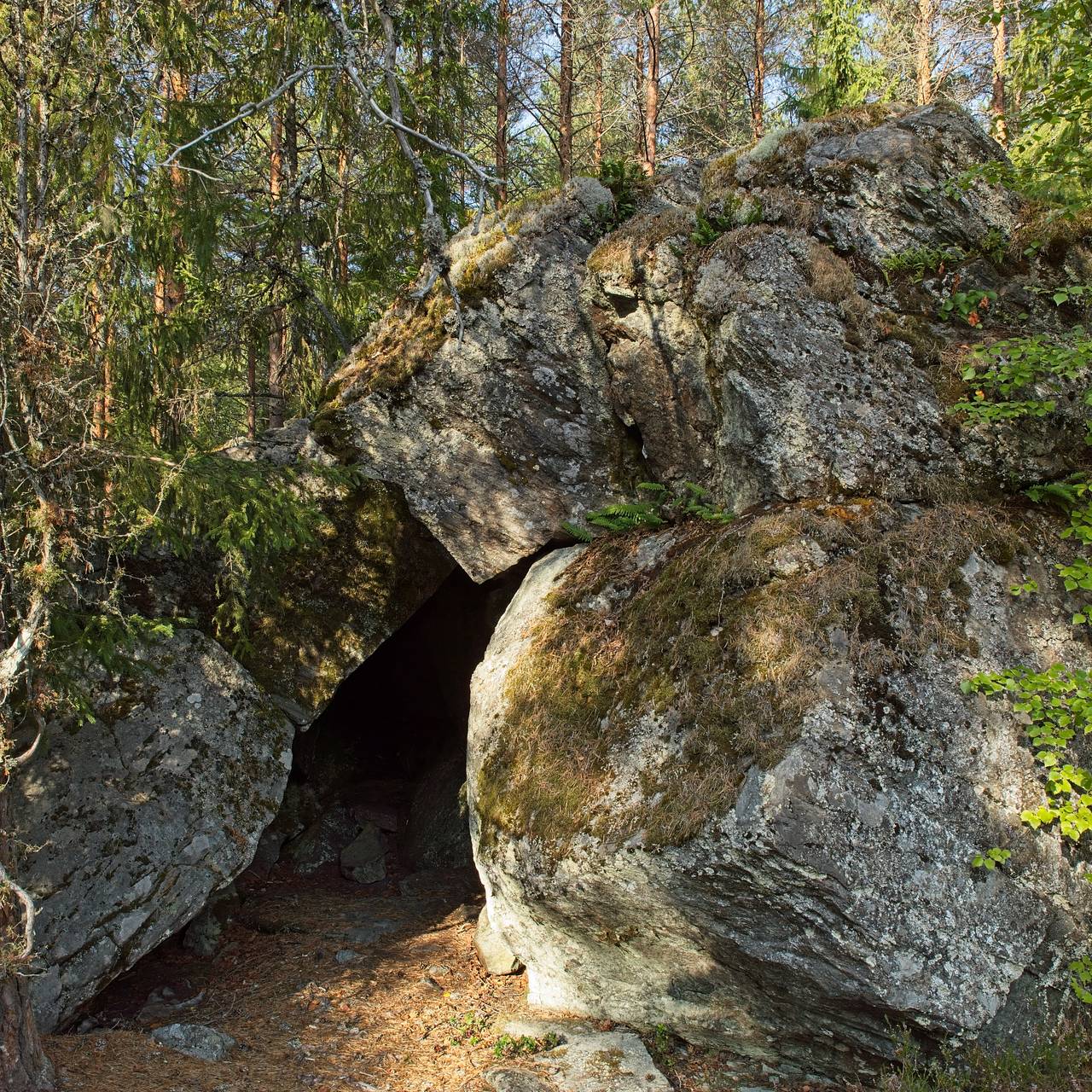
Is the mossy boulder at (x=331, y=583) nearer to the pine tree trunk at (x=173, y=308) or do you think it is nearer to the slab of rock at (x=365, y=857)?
the pine tree trunk at (x=173, y=308)

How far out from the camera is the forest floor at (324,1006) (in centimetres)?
539

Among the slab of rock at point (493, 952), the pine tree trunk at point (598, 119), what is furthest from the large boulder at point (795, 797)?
the pine tree trunk at point (598, 119)

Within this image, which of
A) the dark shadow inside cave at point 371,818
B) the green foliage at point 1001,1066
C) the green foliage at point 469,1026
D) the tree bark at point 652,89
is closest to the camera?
the green foliage at point 1001,1066

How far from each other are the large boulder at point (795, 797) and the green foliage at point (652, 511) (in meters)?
0.55

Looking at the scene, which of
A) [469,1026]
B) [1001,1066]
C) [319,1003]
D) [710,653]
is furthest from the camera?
[319,1003]

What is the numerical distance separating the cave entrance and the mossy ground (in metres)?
2.11

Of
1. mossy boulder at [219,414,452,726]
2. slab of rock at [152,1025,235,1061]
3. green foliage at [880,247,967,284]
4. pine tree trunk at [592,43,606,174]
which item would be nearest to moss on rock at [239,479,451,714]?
mossy boulder at [219,414,452,726]

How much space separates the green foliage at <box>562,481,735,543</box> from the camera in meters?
7.06

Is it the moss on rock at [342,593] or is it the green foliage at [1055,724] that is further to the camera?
the moss on rock at [342,593]

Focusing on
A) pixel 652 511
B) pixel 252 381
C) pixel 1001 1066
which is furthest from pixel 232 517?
pixel 252 381

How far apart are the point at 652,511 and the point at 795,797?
302 cm

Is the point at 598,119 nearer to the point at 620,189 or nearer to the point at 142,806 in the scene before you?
the point at 620,189

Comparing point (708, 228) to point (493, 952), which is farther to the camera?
point (708, 228)

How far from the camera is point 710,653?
5633 millimetres
